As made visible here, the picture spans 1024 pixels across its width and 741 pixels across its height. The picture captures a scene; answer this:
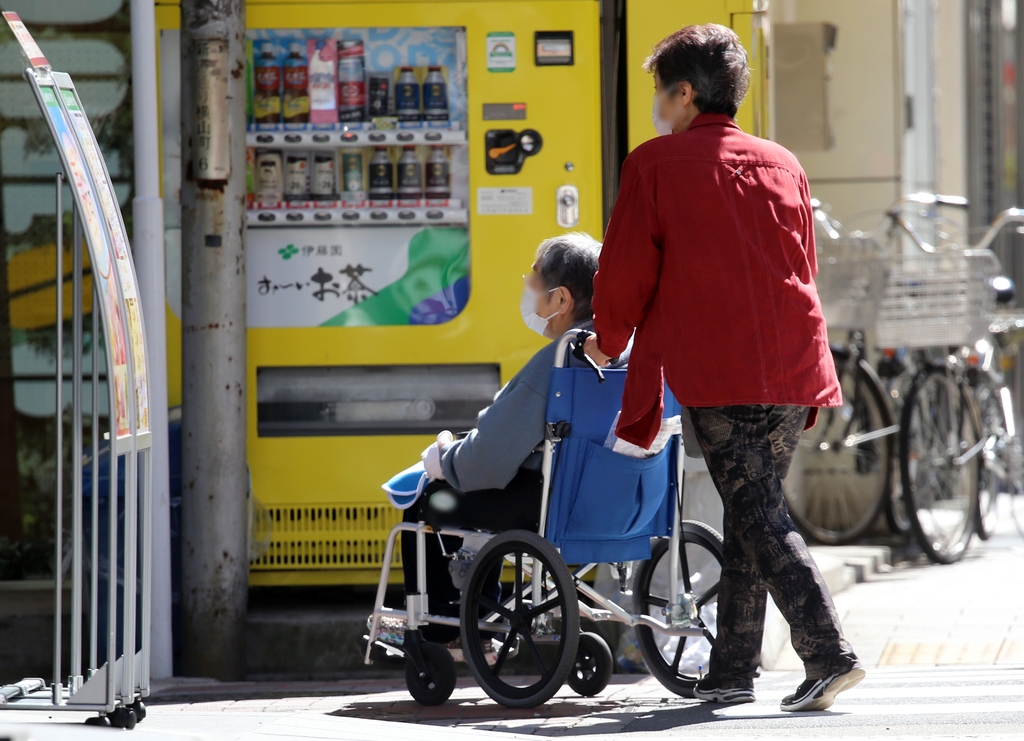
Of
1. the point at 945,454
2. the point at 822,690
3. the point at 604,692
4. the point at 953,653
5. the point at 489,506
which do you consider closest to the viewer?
the point at 822,690

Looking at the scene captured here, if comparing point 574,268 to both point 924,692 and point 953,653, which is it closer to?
point 924,692

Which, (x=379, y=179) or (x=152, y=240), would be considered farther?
(x=379, y=179)

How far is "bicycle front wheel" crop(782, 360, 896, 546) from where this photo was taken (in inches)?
250

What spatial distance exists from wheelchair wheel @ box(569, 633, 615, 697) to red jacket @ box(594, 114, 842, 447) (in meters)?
0.75

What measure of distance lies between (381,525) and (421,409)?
0.45 metres

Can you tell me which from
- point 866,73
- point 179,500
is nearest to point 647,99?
point 179,500

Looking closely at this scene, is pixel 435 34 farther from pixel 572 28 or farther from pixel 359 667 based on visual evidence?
pixel 359 667

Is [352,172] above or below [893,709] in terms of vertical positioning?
above

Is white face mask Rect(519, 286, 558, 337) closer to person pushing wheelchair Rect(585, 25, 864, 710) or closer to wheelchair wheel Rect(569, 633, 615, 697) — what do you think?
person pushing wheelchair Rect(585, 25, 864, 710)

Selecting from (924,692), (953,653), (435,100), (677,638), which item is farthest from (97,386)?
(953,653)

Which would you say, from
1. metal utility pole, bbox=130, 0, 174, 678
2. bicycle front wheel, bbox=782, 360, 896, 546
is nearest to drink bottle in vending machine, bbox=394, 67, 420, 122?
metal utility pole, bbox=130, 0, 174, 678

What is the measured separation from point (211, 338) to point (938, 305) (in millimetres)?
3408

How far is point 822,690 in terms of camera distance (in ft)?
10.5

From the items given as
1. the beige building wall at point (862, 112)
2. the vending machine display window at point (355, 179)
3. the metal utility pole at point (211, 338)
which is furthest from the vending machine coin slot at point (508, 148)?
the beige building wall at point (862, 112)
